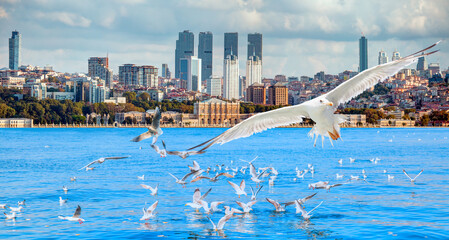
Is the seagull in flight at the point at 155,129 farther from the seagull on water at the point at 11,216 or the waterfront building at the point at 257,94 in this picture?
the waterfront building at the point at 257,94

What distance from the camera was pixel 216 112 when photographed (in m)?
130

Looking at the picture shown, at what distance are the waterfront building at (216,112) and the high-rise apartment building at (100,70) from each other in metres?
59.5

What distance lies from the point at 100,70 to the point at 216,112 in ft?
230

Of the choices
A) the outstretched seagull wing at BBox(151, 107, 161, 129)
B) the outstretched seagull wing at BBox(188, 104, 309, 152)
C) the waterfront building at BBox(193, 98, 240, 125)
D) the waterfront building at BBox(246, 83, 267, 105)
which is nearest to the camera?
the outstretched seagull wing at BBox(188, 104, 309, 152)

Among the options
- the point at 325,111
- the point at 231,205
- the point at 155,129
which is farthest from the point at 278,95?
the point at 325,111

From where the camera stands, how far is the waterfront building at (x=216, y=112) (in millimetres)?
129125

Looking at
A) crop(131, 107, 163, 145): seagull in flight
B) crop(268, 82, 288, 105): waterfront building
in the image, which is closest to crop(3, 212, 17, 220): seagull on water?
crop(131, 107, 163, 145): seagull in flight

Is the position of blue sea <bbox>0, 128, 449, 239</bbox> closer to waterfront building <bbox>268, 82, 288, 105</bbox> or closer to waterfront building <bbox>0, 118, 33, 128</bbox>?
waterfront building <bbox>0, 118, 33, 128</bbox>

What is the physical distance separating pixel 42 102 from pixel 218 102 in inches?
1350

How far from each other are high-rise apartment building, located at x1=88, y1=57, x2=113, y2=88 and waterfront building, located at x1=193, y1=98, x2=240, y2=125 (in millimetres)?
59521

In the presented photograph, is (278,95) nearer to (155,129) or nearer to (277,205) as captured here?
(277,205)

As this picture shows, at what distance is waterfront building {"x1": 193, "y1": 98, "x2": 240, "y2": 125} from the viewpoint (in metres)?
129

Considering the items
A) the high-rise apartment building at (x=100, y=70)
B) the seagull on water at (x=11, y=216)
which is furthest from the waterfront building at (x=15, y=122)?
the seagull on water at (x=11, y=216)

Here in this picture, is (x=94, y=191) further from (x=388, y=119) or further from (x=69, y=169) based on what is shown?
(x=388, y=119)
